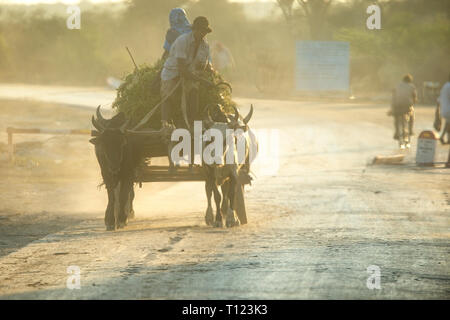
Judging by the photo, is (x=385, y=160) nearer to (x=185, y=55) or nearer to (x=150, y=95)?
(x=150, y=95)

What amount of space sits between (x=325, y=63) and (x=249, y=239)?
129 ft

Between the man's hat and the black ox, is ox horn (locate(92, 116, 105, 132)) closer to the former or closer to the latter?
the black ox

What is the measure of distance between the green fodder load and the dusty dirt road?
59.4 inches

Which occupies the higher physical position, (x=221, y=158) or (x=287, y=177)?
(x=221, y=158)

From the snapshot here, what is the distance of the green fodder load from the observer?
12.5 meters

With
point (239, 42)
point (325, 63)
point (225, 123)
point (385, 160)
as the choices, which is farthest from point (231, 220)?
point (239, 42)

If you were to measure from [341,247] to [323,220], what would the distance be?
2388mm

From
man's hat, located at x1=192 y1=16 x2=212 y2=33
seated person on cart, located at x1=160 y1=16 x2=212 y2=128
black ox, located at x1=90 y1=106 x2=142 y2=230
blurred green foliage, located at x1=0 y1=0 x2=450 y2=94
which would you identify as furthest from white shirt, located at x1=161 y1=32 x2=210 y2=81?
blurred green foliage, located at x1=0 y1=0 x2=450 y2=94

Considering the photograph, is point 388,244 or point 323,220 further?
point 323,220

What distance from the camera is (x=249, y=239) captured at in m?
10.7

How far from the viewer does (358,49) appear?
182 ft

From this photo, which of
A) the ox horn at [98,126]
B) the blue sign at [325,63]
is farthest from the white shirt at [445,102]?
the blue sign at [325,63]

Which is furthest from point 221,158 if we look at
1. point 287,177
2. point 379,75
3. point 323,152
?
point 379,75
